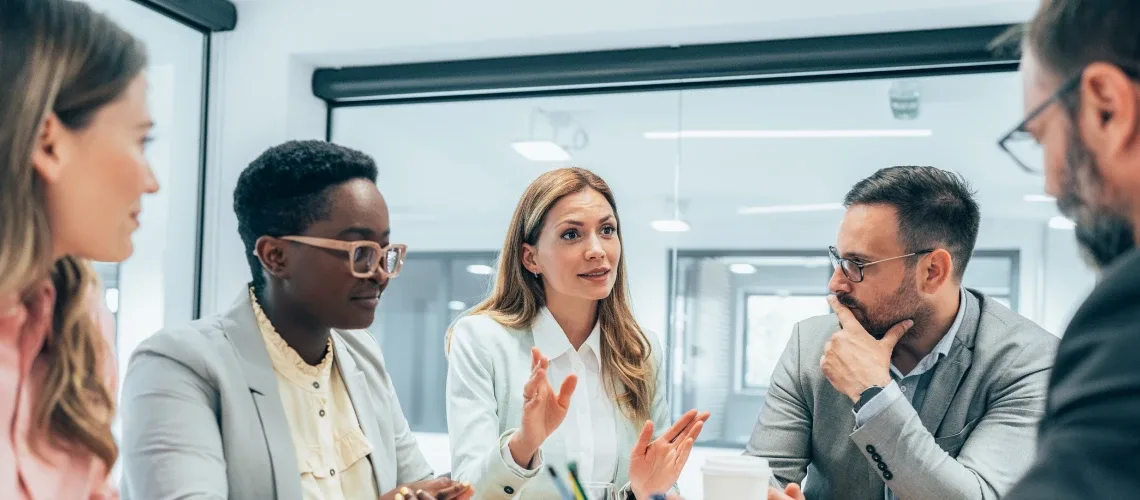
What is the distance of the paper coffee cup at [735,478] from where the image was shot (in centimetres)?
147

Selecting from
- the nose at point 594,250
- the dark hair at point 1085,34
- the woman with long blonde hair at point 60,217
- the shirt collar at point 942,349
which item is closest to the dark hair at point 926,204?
the shirt collar at point 942,349

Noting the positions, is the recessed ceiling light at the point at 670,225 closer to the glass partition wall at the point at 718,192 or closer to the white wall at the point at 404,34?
the glass partition wall at the point at 718,192

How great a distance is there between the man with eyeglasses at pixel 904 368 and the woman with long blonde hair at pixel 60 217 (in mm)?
1452

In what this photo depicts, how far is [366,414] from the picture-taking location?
204cm

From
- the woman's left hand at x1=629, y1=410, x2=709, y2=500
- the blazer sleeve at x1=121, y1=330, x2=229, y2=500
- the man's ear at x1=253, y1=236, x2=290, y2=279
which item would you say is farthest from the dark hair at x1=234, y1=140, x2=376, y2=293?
the woman's left hand at x1=629, y1=410, x2=709, y2=500

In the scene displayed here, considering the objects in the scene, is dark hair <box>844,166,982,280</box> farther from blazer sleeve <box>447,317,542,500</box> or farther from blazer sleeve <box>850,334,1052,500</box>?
blazer sleeve <box>447,317,542,500</box>

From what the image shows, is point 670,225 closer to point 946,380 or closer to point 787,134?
point 787,134

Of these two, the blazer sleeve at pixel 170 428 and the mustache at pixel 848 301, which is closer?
the blazer sleeve at pixel 170 428

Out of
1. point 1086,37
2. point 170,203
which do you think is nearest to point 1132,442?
point 1086,37

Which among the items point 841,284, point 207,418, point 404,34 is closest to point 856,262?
point 841,284

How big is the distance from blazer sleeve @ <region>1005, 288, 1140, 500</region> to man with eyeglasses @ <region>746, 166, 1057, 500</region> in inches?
50.8

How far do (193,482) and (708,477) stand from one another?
0.86 metres

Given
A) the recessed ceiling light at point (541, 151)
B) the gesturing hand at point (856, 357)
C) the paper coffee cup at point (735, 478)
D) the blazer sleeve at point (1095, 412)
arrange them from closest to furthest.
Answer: the blazer sleeve at point (1095, 412) < the paper coffee cup at point (735, 478) < the gesturing hand at point (856, 357) < the recessed ceiling light at point (541, 151)

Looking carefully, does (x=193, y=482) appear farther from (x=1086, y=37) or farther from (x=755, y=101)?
(x=755, y=101)
